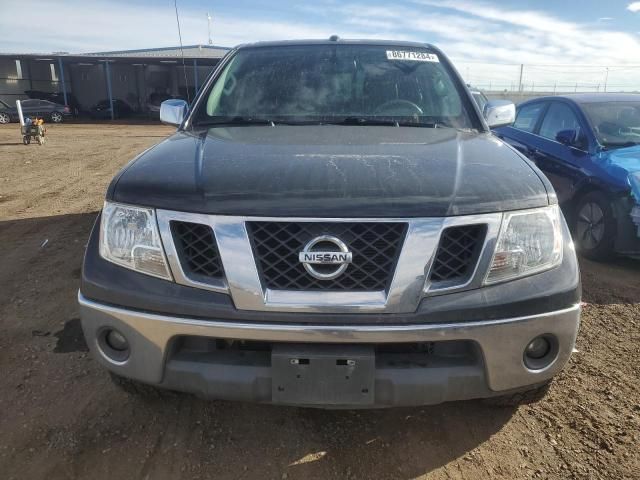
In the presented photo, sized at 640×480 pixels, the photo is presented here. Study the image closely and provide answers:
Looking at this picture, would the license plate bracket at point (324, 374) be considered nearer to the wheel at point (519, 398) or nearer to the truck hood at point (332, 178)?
the truck hood at point (332, 178)

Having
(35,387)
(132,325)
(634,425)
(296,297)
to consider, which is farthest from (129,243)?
(634,425)

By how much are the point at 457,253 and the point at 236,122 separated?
1.65 meters

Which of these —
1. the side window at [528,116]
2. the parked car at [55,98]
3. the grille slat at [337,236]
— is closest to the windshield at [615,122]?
the side window at [528,116]

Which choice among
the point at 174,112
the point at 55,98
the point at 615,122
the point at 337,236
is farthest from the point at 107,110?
the point at 337,236

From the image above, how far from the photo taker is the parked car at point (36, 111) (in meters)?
27.4

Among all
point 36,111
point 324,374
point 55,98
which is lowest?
point 36,111

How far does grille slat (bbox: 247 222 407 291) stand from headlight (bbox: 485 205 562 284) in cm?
40

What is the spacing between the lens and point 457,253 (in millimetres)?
1933

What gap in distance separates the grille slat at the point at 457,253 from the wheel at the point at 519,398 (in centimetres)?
75

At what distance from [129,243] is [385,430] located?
1454 millimetres

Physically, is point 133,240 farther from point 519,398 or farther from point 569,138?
point 569,138

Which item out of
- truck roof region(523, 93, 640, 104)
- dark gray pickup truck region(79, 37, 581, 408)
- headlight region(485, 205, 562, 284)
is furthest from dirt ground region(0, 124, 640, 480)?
truck roof region(523, 93, 640, 104)

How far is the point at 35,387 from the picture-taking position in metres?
2.79

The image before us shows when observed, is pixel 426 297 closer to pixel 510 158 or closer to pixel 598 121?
pixel 510 158
